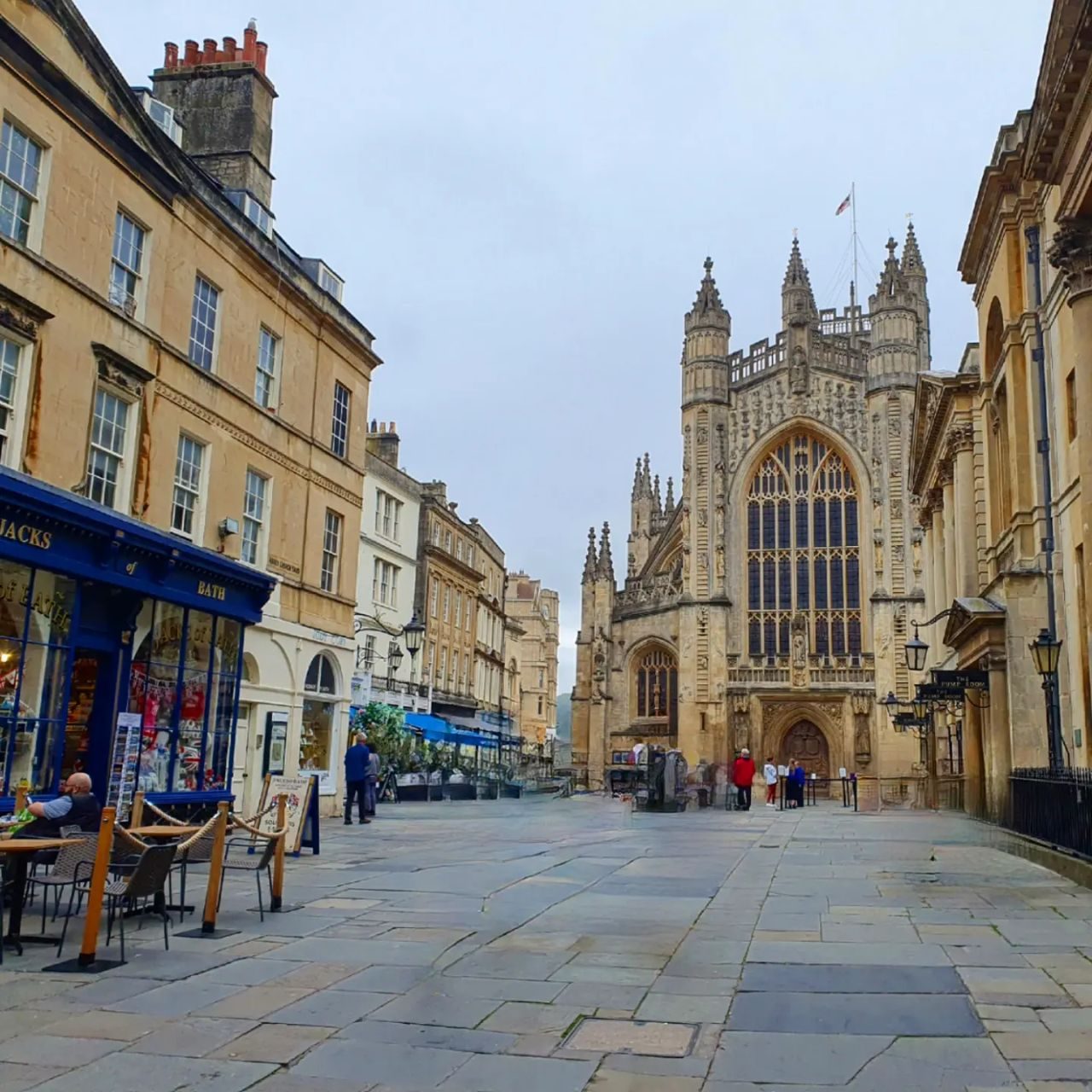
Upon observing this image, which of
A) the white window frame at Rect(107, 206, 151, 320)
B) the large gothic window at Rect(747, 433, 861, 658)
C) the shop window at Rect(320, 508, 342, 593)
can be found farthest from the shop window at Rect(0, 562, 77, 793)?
the large gothic window at Rect(747, 433, 861, 658)

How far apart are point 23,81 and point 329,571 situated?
34.9 ft

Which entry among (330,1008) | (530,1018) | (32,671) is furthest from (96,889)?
(32,671)

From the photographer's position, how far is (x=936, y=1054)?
5.35 metres

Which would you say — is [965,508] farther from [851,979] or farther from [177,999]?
[177,999]

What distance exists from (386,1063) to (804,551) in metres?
43.1

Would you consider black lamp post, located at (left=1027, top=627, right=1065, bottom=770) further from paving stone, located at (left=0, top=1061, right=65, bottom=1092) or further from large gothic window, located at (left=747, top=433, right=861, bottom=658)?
large gothic window, located at (left=747, top=433, right=861, bottom=658)

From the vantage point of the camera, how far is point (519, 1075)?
512 cm

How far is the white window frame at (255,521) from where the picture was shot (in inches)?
732

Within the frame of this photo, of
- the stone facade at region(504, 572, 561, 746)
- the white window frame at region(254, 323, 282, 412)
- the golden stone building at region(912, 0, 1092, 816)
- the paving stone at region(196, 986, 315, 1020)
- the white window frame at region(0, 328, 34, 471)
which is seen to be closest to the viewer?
the paving stone at region(196, 986, 315, 1020)

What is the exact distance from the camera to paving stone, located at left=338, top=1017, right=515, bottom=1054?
5.59m

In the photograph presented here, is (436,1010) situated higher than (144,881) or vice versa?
(144,881)

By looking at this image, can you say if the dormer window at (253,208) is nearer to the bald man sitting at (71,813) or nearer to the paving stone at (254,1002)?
the bald man sitting at (71,813)

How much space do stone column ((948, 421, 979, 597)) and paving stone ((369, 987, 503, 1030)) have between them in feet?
70.7

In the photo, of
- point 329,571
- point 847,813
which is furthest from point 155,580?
point 847,813
